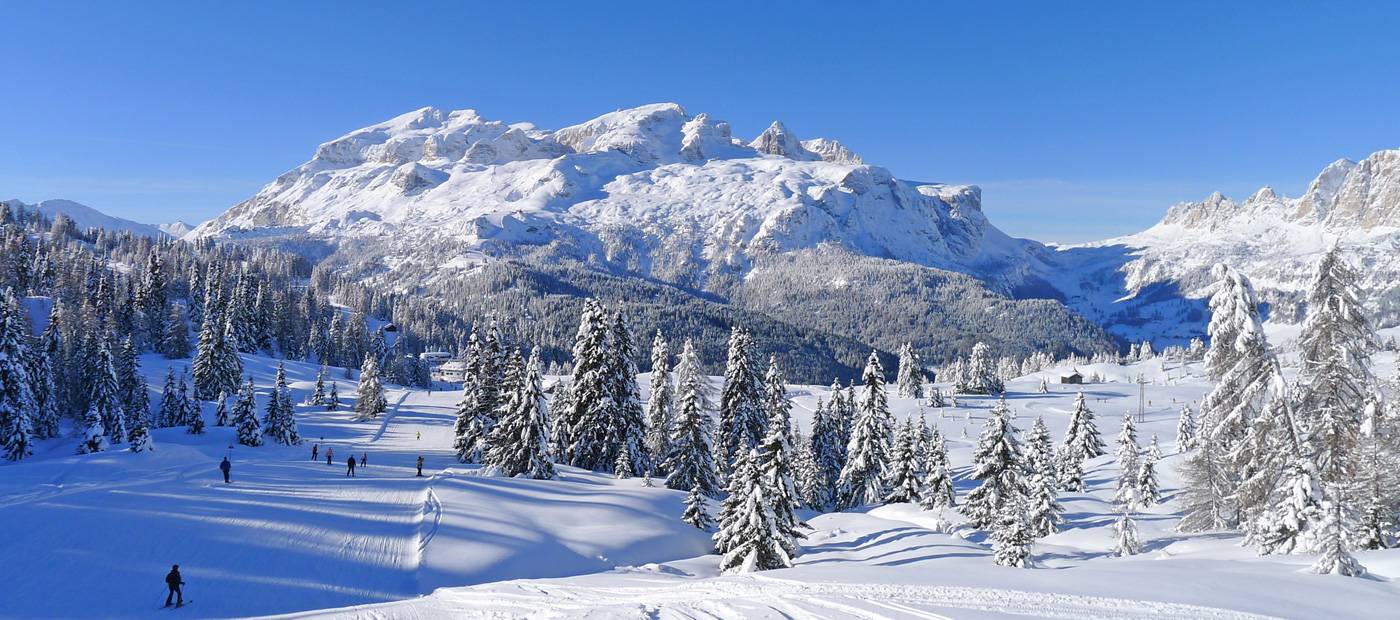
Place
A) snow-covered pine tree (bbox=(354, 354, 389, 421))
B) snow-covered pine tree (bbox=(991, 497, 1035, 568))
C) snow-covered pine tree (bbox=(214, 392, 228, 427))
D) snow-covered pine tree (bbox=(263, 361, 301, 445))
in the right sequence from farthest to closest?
1. snow-covered pine tree (bbox=(354, 354, 389, 421))
2. snow-covered pine tree (bbox=(214, 392, 228, 427))
3. snow-covered pine tree (bbox=(263, 361, 301, 445))
4. snow-covered pine tree (bbox=(991, 497, 1035, 568))

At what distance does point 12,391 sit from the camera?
155 feet

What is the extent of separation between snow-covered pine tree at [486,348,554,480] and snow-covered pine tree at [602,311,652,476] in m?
4.57

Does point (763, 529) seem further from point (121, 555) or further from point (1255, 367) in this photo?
point (121, 555)

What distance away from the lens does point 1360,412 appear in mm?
23266

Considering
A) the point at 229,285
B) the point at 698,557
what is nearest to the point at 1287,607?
the point at 698,557

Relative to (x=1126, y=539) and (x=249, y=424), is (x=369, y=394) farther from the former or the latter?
(x=1126, y=539)

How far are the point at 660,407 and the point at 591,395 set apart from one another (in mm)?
5346

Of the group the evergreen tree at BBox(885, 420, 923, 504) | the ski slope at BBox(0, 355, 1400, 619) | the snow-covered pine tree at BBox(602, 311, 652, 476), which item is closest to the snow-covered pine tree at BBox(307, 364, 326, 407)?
the ski slope at BBox(0, 355, 1400, 619)

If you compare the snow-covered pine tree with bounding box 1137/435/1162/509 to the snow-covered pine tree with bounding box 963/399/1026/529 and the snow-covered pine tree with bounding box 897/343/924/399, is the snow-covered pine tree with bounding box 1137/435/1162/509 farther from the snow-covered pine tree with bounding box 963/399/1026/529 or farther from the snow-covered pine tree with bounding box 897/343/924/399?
the snow-covered pine tree with bounding box 897/343/924/399

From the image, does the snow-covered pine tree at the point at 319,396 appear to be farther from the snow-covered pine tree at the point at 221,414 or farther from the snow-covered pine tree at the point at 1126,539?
the snow-covered pine tree at the point at 1126,539

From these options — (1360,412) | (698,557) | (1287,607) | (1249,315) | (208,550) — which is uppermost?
(1249,315)

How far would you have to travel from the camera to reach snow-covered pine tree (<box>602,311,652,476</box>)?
4650 cm

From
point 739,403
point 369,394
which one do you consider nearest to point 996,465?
point 739,403

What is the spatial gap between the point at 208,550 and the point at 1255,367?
37.7 meters
